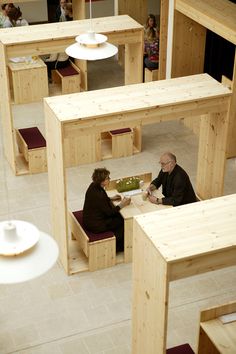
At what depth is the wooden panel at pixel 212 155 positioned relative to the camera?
31.1 feet

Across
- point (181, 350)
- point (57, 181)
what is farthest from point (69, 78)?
point (181, 350)

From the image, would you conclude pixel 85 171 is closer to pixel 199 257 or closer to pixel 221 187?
pixel 221 187

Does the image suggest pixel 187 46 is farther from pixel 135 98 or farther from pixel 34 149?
pixel 135 98

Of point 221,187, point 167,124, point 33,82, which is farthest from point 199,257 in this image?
point 33,82

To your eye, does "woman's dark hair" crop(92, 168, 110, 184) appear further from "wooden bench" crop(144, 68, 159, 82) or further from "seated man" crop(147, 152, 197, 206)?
"wooden bench" crop(144, 68, 159, 82)

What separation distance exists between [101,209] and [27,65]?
215 inches

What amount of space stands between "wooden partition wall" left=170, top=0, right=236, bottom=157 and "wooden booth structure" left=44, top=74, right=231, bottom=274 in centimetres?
158

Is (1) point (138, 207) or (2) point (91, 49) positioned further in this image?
(1) point (138, 207)

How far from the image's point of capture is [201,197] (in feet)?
34.0

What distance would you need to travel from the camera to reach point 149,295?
20.6 ft

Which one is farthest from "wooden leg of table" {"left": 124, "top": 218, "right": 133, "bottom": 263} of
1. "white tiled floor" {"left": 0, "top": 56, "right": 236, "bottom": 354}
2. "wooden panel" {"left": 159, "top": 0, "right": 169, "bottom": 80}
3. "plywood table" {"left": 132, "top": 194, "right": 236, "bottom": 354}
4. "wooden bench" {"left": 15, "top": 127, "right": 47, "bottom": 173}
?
"wooden panel" {"left": 159, "top": 0, "right": 169, "bottom": 80}

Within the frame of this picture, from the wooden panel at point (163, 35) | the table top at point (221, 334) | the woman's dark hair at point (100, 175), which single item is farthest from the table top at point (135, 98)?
the wooden panel at point (163, 35)

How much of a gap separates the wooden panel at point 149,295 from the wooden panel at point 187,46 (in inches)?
264

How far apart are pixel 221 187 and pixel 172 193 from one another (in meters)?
1.04
